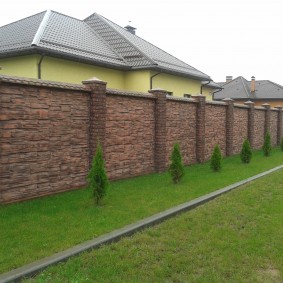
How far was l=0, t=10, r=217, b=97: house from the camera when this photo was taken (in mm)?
13234

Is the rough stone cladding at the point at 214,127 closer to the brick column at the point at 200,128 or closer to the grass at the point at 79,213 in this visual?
the brick column at the point at 200,128

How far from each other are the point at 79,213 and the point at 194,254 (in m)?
2.39

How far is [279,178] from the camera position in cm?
1039

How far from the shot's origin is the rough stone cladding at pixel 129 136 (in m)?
9.09

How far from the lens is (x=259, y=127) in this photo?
63.6 ft

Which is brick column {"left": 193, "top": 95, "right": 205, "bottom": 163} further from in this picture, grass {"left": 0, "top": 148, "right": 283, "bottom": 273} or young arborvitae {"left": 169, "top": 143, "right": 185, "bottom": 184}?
young arborvitae {"left": 169, "top": 143, "right": 185, "bottom": 184}

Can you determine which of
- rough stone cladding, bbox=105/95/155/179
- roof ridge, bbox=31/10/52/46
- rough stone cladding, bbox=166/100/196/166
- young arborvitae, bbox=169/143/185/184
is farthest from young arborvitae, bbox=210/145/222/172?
roof ridge, bbox=31/10/52/46

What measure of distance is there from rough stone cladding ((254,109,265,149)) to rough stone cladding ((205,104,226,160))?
4303mm

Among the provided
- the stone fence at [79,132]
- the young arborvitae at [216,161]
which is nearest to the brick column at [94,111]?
the stone fence at [79,132]

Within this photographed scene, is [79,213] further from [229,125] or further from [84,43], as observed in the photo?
[84,43]

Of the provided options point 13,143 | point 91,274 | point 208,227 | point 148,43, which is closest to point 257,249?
point 208,227

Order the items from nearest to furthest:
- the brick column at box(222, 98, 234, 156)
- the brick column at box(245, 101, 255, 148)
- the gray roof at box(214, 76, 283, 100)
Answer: the brick column at box(222, 98, 234, 156) → the brick column at box(245, 101, 255, 148) → the gray roof at box(214, 76, 283, 100)

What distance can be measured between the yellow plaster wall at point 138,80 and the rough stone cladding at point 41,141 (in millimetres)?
9253

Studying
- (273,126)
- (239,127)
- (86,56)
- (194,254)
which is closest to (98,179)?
(194,254)
